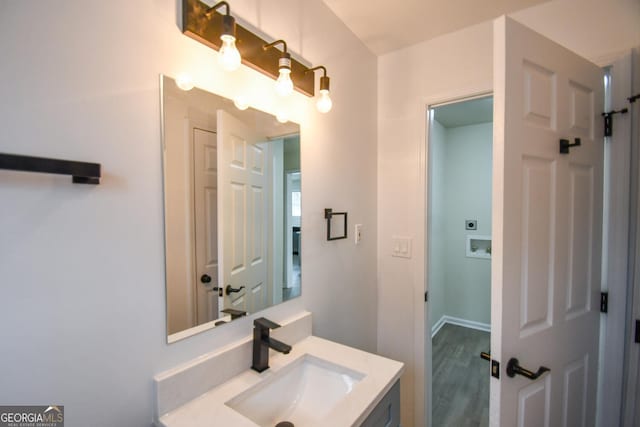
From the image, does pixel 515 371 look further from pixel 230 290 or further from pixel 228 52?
pixel 228 52

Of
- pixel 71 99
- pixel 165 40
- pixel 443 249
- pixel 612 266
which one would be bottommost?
pixel 443 249

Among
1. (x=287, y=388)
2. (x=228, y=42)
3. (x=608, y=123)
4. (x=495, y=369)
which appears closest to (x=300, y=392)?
(x=287, y=388)

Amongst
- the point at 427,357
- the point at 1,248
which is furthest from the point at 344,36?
the point at 427,357

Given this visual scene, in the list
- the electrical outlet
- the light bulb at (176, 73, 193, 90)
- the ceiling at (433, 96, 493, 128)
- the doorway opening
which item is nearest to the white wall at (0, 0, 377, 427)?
the light bulb at (176, 73, 193, 90)

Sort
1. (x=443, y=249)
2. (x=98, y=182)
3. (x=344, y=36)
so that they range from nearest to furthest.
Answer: (x=98, y=182) < (x=344, y=36) < (x=443, y=249)

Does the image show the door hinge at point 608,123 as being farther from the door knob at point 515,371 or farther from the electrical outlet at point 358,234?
the electrical outlet at point 358,234

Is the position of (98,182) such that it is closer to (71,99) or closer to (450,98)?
(71,99)

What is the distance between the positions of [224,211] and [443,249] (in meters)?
3.32

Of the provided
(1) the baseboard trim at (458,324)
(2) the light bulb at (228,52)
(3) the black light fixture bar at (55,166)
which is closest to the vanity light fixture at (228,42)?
(2) the light bulb at (228,52)

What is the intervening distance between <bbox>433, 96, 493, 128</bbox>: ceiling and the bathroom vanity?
2487 mm

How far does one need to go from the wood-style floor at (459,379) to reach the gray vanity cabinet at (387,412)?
1.26 m

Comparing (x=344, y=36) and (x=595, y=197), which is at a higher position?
(x=344, y=36)

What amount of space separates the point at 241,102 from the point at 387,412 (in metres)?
1.28

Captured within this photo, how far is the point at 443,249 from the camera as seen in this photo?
3.68m
